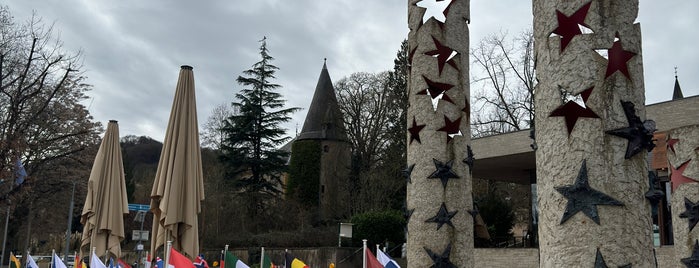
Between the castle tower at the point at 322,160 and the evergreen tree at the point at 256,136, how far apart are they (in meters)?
1.43

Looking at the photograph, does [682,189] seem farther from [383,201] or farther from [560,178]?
[383,201]

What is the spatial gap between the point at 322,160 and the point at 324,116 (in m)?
3.18

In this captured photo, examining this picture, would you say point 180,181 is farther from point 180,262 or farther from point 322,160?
point 322,160

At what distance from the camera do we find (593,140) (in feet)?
12.8

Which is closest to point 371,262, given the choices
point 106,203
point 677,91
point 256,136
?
point 106,203

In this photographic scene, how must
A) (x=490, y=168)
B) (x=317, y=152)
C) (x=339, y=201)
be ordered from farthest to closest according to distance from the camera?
1. (x=317, y=152)
2. (x=339, y=201)
3. (x=490, y=168)

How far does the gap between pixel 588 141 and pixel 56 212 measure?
3171 cm

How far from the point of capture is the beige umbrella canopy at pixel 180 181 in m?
9.65

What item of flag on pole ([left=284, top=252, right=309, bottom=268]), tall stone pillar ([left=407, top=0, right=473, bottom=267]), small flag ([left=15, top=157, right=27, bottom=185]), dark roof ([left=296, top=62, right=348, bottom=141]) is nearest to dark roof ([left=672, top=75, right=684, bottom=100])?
dark roof ([left=296, top=62, right=348, bottom=141])

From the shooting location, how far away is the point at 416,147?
7.63 metres

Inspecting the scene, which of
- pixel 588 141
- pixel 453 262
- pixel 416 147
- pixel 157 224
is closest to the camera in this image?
pixel 588 141

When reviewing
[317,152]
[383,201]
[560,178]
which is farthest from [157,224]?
[317,152]

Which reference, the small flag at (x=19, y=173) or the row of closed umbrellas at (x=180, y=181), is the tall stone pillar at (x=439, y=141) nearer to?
the row of closed umbrellas at (x=180, y=181)

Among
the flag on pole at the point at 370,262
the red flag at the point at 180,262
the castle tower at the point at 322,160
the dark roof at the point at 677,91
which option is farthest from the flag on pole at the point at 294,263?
the dark roof at the point at 677,91
